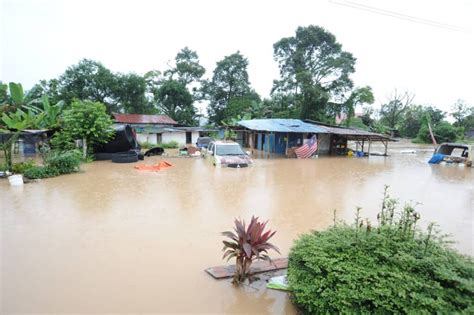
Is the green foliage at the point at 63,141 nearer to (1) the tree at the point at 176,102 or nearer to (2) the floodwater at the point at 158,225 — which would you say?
(2) the floodwater at the point at 158,225

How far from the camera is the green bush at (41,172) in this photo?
11.5m

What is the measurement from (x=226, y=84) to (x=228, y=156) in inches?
1075

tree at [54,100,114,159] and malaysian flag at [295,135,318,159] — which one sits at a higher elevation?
tree at [54,100,114,159]

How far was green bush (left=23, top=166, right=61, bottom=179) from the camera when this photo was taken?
11.5 meters

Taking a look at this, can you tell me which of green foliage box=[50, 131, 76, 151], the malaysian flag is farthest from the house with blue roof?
green foliage box=[50, 131, 76, 151]

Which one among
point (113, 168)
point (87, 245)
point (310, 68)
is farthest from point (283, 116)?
point (87, 245)

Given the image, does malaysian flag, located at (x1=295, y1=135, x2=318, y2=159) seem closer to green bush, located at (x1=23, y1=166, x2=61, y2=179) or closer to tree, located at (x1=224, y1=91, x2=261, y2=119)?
green bush, located at (x1=23, y1=166, x2=61, y2=179)

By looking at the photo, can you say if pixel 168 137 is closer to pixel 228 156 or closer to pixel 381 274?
pixel 228 156

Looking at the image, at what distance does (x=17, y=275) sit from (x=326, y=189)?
9333mm

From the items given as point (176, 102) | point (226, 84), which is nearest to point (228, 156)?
point (176, 102)

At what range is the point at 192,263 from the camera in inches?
183

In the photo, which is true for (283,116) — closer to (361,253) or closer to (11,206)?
(11,206)

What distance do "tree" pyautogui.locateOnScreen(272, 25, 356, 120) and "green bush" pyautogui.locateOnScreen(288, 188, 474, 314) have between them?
30562mm

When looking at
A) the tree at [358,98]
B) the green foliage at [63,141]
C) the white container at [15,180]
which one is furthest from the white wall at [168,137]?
the white container at [15,180]
